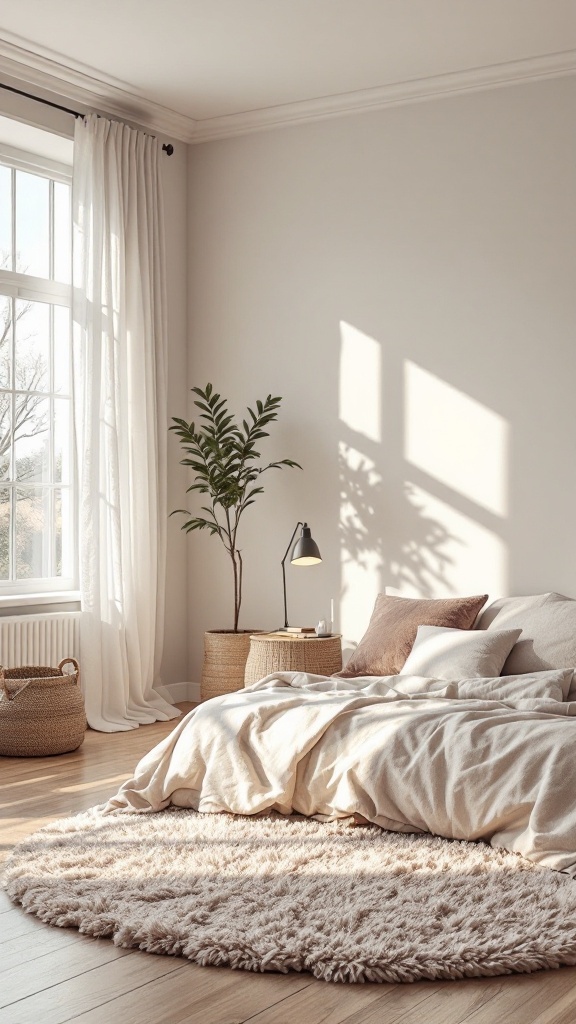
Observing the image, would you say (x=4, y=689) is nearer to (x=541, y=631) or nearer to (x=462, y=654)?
(x=462, y=654)

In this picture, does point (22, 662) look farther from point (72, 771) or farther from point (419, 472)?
point (419, 472)

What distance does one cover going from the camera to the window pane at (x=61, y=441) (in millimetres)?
6176

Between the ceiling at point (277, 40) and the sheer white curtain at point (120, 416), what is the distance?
0.51 meters

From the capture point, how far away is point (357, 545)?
19.8 ft

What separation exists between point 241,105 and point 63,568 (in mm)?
2752

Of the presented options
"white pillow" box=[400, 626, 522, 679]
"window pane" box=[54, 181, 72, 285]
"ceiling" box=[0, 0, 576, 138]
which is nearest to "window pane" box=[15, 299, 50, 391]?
"window pane" box=[54, 181, 72, 285]

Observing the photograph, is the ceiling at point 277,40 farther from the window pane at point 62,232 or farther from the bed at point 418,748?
the bed at point 418,748

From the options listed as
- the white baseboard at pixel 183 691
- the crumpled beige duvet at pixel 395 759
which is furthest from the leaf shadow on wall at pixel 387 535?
the crumpled beige duvet at pixel 395 759

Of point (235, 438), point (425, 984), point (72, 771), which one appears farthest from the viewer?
point (235, 438)

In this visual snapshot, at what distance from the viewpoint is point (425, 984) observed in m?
2.61

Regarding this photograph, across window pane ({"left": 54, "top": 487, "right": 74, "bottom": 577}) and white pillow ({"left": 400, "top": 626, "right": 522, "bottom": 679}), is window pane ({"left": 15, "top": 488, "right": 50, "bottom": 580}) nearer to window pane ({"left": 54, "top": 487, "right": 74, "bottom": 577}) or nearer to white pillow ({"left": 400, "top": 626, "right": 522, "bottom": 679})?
window pane ({"left": 54, "top": 487, "right": 74, "bottom": 577})

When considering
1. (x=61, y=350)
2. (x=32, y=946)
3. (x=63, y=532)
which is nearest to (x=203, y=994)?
(x=32, y=946)

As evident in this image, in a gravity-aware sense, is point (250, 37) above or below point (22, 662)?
above

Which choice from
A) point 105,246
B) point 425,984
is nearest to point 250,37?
point 105,246
